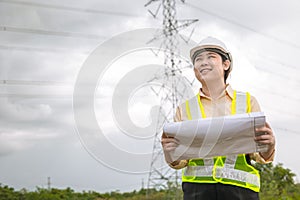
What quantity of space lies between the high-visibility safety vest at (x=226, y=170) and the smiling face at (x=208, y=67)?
17 centimetres

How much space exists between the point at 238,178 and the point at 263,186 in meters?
10.3

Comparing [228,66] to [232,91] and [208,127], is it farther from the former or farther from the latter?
[208,127]

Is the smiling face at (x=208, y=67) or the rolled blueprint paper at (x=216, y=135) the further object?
the smiling face at (x=208, y=67)

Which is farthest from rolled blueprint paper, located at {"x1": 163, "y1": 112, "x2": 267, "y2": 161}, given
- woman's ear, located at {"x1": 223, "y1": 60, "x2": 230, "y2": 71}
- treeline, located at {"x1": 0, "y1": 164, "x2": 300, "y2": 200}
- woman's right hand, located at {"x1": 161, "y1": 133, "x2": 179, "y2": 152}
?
treeline, located at {"x1": 0, "y1": 164, "x2": 300, "y2": 200}

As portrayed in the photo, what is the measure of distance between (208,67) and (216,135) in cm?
46

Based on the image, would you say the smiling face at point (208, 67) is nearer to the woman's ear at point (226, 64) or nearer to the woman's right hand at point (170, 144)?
the woman's ear at point (226, 64)

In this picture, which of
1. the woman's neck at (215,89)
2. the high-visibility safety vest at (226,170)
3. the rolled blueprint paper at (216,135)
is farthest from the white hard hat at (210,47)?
the rolled blueprint paper at (216,135)

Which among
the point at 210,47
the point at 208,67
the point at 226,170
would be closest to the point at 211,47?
the point at 210,47

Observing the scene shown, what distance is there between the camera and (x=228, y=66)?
2518mm

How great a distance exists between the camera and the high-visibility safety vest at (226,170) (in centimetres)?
225

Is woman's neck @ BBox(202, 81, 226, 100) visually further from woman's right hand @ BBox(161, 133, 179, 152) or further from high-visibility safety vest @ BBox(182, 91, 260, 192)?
woman's right hand @ BBox(161, 133, 179, 152)

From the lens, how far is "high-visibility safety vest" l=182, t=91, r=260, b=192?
225cm

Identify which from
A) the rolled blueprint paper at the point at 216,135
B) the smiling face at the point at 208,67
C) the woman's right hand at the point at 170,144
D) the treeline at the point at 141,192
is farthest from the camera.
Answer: the treeline at the point at 141,192

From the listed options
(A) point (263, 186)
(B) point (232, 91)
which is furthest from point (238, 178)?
(A) point (263, 186)
